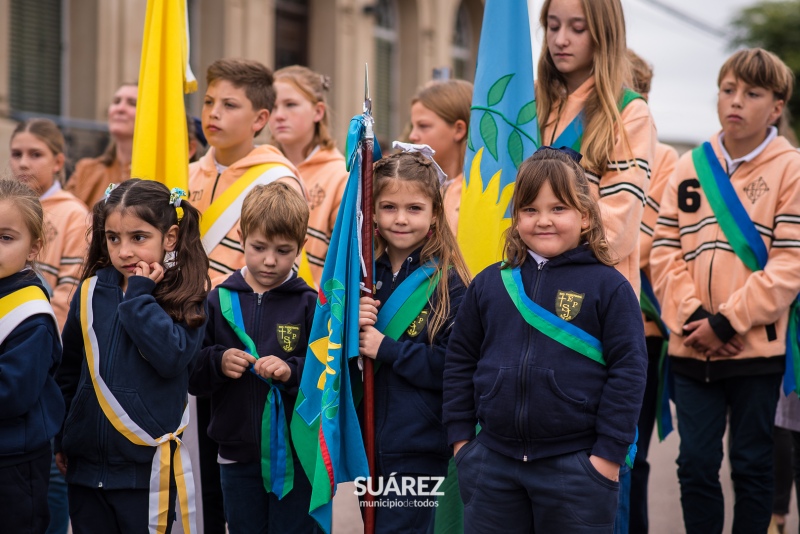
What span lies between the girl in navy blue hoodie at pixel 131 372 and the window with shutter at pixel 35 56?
973 centimetres

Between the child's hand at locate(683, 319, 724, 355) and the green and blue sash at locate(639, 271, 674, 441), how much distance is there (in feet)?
1.25

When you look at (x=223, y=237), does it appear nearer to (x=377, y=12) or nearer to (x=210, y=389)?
(x=210, y=389)

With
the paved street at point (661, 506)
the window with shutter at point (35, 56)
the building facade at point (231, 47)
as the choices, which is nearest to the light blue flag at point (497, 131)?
the paved street at point (661, 506)

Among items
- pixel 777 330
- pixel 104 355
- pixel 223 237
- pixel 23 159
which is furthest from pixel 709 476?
pixel 23 159

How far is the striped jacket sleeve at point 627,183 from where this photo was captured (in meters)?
3.95

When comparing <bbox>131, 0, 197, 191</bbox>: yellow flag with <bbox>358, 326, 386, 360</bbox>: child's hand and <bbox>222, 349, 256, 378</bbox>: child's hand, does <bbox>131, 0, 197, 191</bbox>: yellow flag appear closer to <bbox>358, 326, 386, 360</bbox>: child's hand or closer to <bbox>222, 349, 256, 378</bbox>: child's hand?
<bbox>222, 349, 256, 378</bbox>: child's hand

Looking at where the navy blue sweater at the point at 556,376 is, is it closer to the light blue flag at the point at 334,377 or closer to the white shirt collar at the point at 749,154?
the light blue flag at the point at 334,377

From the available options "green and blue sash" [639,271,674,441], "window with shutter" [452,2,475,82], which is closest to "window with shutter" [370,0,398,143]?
"window with shutter" [452,2,475,82]

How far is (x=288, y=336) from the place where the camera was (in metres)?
4.09

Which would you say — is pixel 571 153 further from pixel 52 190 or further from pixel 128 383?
pixel 52 190

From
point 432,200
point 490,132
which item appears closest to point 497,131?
point 490,132

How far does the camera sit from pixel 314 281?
5.23 meters

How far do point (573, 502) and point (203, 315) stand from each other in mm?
1438

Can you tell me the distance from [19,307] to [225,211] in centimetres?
116
